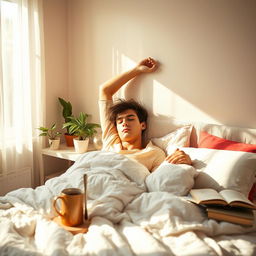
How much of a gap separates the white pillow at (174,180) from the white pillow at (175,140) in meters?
0.45

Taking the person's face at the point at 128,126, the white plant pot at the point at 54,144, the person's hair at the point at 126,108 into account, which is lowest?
the white plant pot at the point at 54,144

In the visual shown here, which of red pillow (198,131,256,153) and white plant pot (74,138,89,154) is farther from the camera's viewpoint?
white plant pot (74,138,89,154)

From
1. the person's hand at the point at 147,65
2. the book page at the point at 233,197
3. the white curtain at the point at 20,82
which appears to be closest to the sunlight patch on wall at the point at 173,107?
the person's hand at the point at 147,65

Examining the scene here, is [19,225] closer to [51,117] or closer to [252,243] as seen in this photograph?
[252,243]

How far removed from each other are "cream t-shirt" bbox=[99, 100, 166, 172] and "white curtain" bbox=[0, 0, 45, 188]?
0.67 meters

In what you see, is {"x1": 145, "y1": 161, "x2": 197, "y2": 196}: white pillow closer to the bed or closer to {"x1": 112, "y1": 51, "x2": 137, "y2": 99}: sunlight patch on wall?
the bed

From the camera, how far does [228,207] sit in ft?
4.78

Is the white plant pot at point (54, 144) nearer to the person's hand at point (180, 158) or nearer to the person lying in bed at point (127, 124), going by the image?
the person lying in bed at point (127, 124)

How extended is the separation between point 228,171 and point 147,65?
1.17 metres

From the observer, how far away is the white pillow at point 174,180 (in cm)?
167

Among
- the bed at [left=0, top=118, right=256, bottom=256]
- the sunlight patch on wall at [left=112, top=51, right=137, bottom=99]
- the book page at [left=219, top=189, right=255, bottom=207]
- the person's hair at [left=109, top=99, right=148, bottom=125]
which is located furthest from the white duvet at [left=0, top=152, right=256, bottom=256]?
the sunlight patch on wall at [left=112, top=51, right=137, bottom=99]

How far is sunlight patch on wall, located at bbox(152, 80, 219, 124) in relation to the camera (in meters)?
2.35

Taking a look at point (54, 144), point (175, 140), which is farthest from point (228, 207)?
point (54, 144)

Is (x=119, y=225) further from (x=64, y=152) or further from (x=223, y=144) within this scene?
(x=64, y=152)
